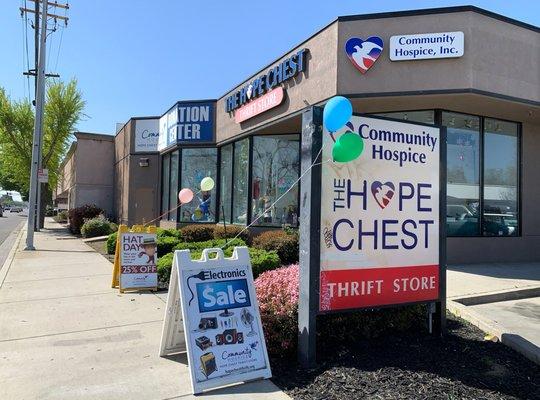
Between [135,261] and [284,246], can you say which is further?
[284,246]

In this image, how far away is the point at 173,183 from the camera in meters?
19.2

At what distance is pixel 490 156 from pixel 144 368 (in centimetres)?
967

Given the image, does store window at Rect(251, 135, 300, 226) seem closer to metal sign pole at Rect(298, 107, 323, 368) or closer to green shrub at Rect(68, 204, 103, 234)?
metal sign pole at Rect(298, 107, 323, 368)

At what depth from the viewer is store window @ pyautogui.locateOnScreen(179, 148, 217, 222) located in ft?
56.2

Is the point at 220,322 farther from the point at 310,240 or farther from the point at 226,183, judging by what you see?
the point at 226,183

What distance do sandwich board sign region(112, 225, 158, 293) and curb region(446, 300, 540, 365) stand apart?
4979 mm

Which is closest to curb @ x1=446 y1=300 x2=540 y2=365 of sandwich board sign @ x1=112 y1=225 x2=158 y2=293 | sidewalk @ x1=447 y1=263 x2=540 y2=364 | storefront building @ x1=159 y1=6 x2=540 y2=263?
sidewalk @ x1=447 y1=263 x2=540 y2=364

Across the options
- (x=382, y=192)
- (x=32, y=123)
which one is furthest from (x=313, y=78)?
(x=32, y=123)

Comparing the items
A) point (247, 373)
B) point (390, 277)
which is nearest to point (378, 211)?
point (390, 277)

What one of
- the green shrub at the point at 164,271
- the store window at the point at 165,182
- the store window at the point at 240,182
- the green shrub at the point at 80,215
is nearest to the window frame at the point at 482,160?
the store window at the point at 240,182

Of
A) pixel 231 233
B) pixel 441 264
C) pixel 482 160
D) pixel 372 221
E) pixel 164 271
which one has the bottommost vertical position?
pixel 164 271

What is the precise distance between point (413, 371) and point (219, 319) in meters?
1.77

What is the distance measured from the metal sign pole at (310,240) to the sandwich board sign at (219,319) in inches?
15.9

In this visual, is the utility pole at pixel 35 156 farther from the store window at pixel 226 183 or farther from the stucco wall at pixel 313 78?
the stucco wall at pixel 313 78
